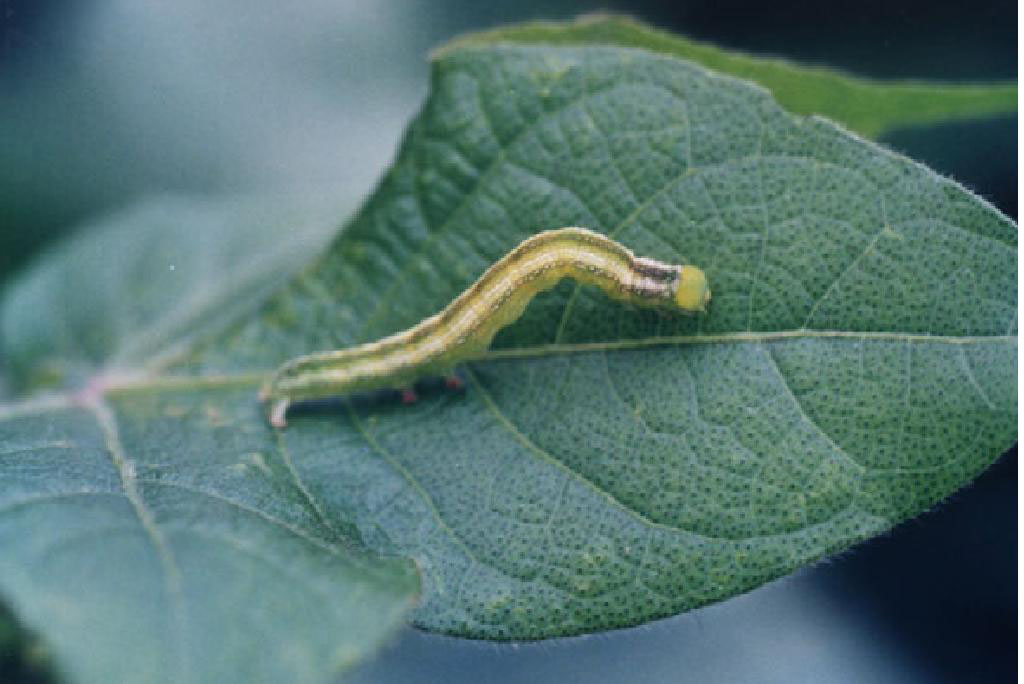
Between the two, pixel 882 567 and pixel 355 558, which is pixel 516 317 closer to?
pixel 355 558

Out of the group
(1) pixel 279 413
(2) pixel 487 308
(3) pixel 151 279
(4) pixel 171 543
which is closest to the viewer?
(4) pixel 171 543

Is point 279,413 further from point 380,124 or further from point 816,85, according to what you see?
point 380,124

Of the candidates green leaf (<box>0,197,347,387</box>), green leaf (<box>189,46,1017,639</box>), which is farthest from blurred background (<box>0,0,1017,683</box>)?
green leaf (<box>189,46,1017,639</box>)

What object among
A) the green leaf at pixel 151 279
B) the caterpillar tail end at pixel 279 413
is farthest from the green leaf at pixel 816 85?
the green leaf at pixel 151 279

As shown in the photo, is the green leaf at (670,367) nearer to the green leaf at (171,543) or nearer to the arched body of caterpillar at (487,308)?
the arched body of caterpillar at (487,308)

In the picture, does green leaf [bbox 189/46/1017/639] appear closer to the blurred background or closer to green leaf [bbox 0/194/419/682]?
green leaf [bbox 0/194/419/682]

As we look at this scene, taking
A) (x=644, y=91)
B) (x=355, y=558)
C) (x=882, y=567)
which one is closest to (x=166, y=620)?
(x=355, y=558)

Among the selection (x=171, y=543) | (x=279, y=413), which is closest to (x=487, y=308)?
(x=279, y=413)
